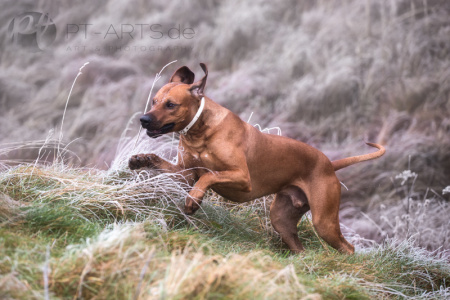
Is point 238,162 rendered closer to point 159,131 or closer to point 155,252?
point 159,131

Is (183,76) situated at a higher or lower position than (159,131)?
higher

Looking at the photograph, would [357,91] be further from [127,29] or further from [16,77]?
[16,77]

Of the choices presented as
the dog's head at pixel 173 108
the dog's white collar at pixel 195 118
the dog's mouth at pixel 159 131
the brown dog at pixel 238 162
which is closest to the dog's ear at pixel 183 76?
the brown dog at pixel 238 162

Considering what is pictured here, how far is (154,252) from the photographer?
9.62ft

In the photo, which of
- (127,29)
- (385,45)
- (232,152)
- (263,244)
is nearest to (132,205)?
(232,152)

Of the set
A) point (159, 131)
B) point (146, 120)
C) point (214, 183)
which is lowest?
point (214, 183)

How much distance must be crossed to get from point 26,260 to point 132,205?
4.21ft

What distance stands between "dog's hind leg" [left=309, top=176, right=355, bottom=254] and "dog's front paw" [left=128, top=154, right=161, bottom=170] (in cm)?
130

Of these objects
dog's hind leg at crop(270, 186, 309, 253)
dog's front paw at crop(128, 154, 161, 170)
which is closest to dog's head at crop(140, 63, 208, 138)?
dog's front paw at crop(128, 154, 161, 170)

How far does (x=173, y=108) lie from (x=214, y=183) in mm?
607

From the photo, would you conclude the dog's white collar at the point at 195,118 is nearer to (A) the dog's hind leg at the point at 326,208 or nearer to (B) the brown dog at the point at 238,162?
(B) the brown dog at the point at 238,162

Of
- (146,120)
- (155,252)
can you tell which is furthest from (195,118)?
(155,252)

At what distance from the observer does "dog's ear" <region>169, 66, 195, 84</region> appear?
14.4 ft

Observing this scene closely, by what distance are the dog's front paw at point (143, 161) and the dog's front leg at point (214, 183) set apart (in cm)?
50
